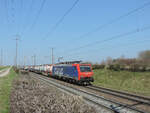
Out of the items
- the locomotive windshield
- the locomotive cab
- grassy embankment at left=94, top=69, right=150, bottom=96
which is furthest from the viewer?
the locomotive windshield

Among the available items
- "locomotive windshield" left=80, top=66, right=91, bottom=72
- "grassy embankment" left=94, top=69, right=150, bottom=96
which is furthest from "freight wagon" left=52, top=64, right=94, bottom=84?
"grassy embankment" left=94, top=69, right=150, bottom=96

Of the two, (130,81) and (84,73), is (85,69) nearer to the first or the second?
(84,73)

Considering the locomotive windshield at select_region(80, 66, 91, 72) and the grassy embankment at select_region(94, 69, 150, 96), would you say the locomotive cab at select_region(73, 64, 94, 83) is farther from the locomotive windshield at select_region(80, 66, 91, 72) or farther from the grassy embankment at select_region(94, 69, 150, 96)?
the grassy embankment at select_region(94, 69, 150, 96)

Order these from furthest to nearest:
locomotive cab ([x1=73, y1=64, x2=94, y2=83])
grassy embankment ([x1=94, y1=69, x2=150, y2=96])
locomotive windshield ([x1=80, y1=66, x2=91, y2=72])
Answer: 1. locomotive windshield ([x1=80, y1=66, x2=91, y2=72])
2. locomotive cab ([x1=73, y1=64, x2=94, y2=83])
3. grassy embankment ([x1=94, y1=69, x2=150, y2=96])

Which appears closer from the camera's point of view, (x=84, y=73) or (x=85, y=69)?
(x=84, y=73)

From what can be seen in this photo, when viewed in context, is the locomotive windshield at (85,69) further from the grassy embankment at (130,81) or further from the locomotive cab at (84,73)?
the grassy embankment at (130,81)

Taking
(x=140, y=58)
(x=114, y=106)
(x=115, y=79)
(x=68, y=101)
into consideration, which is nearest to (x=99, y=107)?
(x=114, y=106)

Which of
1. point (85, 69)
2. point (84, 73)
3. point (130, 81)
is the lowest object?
point (130, 81)

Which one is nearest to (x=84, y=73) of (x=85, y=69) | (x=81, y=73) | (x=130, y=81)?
(x=81, y=73)

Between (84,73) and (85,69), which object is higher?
(85,69)

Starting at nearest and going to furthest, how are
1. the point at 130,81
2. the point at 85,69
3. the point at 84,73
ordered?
1. the point at 84,73
2. the point at 85,69
3. the point at 130,81

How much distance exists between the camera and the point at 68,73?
23.8 m

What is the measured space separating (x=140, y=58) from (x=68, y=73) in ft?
38.5

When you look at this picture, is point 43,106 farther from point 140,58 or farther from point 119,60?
point 119,60
